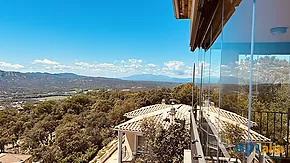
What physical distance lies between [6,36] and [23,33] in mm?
1045

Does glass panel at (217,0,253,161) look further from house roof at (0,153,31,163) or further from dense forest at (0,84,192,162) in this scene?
house roof at (0,153,31,163)

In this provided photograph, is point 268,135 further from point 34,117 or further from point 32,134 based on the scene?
point 34,117

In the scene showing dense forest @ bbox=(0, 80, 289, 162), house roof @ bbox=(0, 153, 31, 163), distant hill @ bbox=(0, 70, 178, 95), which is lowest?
house roof @ bbox=(0, 153, 31, 163)

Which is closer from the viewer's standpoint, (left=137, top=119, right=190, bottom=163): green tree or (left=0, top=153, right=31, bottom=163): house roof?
(left=137, top=119, right=190, bottom=163): green tree

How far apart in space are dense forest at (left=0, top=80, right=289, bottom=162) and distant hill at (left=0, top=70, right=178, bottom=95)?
0.80 metres

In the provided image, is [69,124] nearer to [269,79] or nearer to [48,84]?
[48,84]

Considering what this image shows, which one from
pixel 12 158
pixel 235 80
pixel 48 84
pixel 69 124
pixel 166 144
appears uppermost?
pixel 235 80

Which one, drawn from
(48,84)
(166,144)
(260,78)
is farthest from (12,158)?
(260,78)

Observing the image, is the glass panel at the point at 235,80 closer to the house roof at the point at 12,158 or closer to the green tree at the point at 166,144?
the green tree at the point at 166,144

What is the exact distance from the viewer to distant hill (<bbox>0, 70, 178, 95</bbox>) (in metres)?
9.31

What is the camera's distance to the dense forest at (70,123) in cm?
745

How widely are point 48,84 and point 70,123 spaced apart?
3222 millimetres

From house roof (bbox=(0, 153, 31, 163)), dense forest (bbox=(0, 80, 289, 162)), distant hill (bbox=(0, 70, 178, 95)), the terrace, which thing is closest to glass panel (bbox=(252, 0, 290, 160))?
the terrace

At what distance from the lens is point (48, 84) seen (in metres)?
10.9
